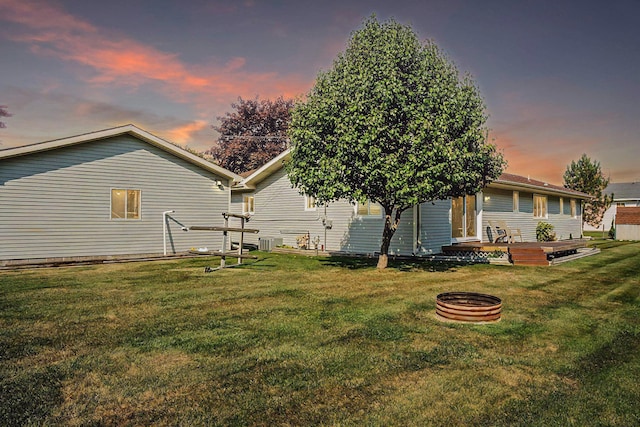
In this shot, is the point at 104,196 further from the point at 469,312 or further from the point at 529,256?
the point at 529,256

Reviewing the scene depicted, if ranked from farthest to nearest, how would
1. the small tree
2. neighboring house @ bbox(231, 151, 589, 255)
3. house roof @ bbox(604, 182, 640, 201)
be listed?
house roof @ bbox(604, 182, 640, 201), the small tree, neighboring house @ bbox(231, 151, 589, 255)

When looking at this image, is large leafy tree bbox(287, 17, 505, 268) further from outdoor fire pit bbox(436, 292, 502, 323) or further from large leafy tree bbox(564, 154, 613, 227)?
large leafy tree bbox(564, 154, 613, 227)

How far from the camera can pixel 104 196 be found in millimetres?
14156

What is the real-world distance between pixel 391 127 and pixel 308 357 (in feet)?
23.2

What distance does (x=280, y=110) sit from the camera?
4341 centimetres

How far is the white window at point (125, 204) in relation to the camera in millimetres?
14383

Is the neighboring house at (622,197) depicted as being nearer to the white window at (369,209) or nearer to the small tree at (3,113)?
the white window at (369,209)

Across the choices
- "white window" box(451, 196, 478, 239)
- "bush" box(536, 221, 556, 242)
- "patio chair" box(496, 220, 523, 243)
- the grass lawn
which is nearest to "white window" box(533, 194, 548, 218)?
"bush" box(536, 221, 556, 242)

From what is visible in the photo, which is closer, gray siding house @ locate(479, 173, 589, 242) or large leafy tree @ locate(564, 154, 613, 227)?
gray siding house @ locate(479, 173, 589, 242)

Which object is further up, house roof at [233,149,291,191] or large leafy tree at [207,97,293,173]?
large leafy tree at [207,97,293,173]

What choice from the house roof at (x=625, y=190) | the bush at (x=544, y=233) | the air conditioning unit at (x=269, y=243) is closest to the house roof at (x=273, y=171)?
the bush at (x=544, y=233)

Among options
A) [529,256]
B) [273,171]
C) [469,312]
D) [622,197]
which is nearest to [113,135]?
[273,171]

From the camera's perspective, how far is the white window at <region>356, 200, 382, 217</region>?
15559 mm

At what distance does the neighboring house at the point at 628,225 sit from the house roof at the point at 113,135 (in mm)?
28829
